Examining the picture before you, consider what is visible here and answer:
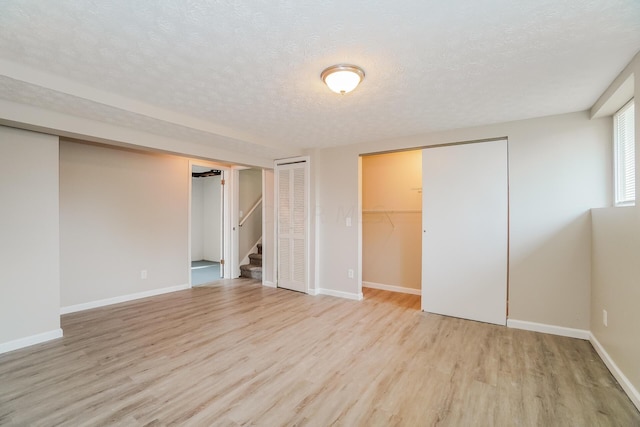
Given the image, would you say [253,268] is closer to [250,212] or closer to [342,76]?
[250,212]

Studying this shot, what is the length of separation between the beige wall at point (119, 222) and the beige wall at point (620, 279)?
531cm

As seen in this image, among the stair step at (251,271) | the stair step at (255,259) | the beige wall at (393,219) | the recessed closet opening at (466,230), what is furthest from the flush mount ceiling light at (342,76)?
the stair step at (255,259)

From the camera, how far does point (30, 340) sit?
2.73 metres

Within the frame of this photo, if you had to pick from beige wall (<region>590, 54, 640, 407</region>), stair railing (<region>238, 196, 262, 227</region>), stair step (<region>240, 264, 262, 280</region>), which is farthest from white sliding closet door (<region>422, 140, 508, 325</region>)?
stair railing (<region>238, 196, 262, 227</region>)

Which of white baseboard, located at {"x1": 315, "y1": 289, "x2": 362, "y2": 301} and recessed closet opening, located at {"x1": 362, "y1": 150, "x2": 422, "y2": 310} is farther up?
recessed closet opening, located at {"x1": 362, "y1": 150, "x2": 422, "y2": 310}

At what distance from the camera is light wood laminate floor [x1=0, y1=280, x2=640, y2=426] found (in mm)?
1804

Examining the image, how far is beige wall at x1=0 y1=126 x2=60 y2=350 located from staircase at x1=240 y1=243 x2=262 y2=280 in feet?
10.2

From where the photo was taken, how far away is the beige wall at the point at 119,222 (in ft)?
12.1

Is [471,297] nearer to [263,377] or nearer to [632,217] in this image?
[632,217]

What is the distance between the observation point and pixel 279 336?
298 centimetres

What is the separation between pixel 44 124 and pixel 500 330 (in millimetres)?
4988

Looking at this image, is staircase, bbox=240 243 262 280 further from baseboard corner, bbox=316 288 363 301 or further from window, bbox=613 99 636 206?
window, bbox=613 99 636 206

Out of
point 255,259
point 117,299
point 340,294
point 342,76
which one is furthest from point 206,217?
point 342,76

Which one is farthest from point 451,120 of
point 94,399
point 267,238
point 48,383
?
point 48,383
